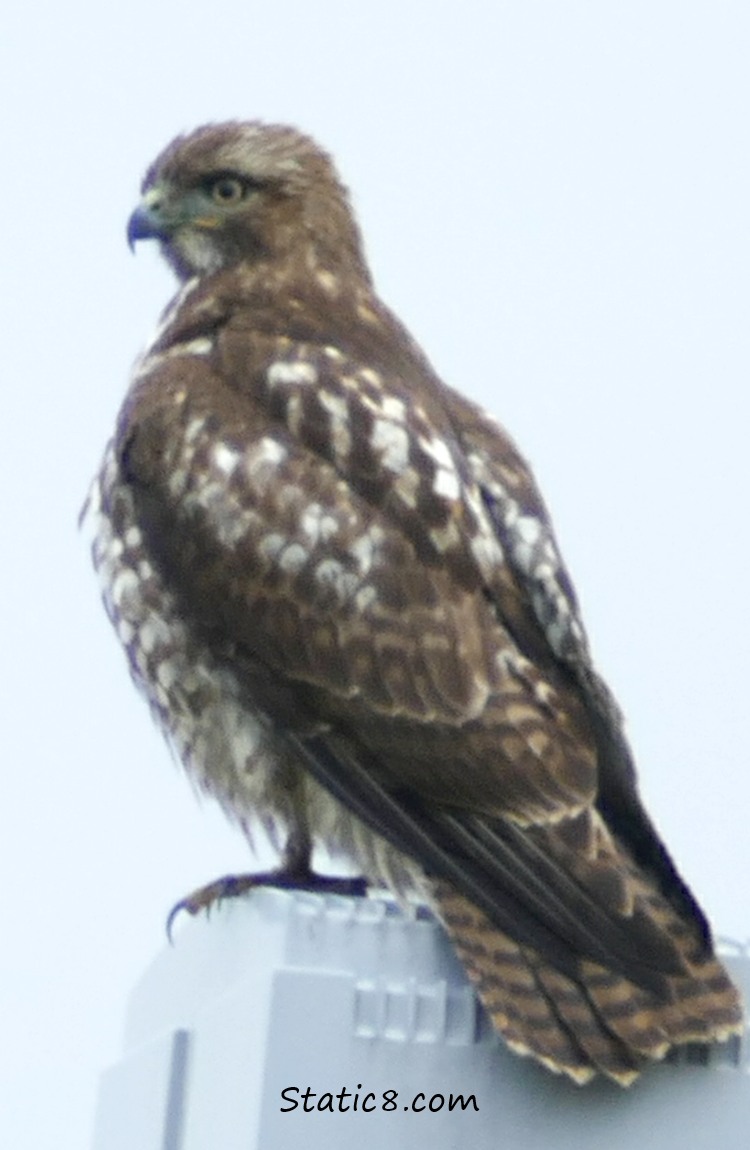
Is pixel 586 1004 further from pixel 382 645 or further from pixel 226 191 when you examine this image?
pixel 226 191

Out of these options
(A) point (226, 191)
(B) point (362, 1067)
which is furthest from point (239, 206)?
(B) point (362, 1067)

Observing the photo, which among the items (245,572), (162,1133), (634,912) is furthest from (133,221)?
(162,1133)

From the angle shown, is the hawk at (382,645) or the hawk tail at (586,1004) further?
the hawk at (382,645)

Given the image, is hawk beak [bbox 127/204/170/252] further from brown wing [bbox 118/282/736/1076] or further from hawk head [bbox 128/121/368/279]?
brown wing [bbox 118/282/736/1076]

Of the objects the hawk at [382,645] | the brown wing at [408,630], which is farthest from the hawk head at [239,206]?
the brown wing at [408,630]

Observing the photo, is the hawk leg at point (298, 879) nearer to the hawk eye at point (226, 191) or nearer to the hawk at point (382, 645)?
the hawk at point (382, 645)

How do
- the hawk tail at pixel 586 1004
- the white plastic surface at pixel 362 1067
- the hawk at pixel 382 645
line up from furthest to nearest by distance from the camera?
the hawk at pixel 382 645, the hawk tail at pixel 586 1004, the white plastic surface at pixel 362 1067

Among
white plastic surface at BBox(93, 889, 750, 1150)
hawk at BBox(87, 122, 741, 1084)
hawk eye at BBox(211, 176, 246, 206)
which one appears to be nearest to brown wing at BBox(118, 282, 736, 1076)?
hawk at BBox(87, 122, 741, 1084)
